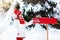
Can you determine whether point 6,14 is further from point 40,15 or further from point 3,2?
point 40,15

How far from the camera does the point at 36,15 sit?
1.58 metres

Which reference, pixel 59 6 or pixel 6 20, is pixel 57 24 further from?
pixel 6 20

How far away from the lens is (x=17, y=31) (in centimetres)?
156

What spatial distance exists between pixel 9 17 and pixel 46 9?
1.29ft

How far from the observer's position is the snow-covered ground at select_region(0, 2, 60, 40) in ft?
5.08

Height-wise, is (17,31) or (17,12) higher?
(17,12)

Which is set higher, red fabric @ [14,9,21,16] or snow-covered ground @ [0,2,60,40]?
red fabric @ [14,9,21,16]

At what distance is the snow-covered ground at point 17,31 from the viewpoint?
1547 mm

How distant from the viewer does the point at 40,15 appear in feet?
5.17

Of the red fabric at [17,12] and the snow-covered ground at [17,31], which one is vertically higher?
the red fabric at [17,12]

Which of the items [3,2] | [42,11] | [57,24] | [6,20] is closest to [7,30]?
[6,20]

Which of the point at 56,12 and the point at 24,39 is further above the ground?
the point at 56,12

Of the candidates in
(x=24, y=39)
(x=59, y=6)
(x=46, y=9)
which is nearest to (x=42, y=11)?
(x=46, y=9)

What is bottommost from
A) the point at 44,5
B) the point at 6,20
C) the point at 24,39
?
the point at 24,39
